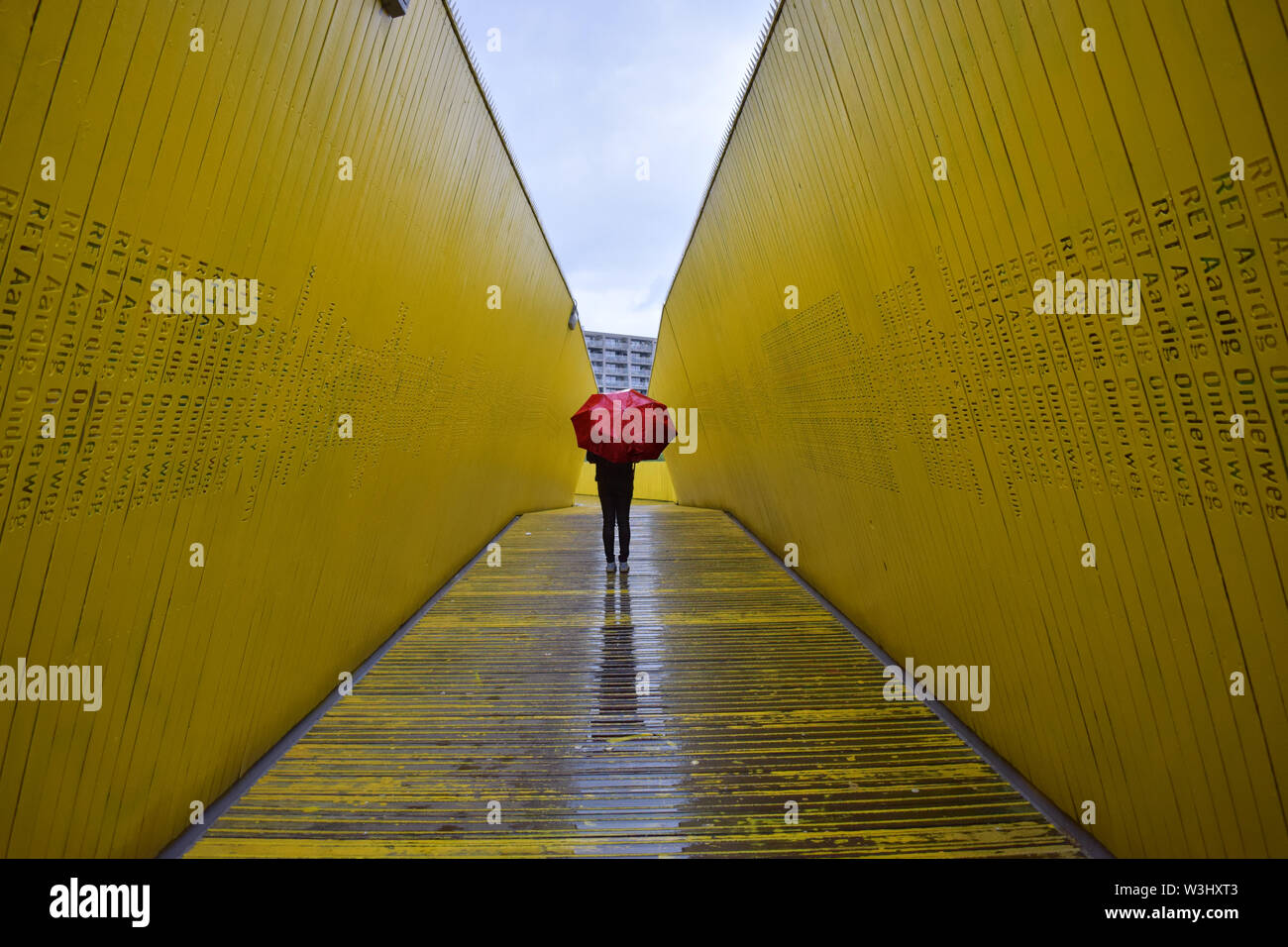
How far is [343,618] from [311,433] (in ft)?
3.81

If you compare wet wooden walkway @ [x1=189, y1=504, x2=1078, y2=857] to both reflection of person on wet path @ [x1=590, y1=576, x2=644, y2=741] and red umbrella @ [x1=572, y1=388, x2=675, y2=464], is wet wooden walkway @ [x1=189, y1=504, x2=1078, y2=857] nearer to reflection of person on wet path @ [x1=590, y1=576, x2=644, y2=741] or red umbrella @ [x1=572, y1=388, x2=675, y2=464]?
reflection of person on wet path @ [x1=590, y1=576, x2=644, y2=741]

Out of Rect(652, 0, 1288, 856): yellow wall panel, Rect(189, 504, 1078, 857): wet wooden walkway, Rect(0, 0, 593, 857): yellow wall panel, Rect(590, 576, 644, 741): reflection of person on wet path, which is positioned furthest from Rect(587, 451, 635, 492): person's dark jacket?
Rect(652, 0, 1288, 856): yellow wall panel

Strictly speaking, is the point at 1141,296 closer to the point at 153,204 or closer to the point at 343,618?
the point at 153,204

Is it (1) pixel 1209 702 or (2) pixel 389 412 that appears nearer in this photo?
(1) pixel 1209 702

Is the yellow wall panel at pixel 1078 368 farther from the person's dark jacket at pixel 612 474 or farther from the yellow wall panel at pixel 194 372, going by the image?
the person's dark jacket at pixel 612 474

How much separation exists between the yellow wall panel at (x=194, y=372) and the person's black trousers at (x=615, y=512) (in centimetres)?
250

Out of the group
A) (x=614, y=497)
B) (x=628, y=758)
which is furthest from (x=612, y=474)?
(x=628, y=758)

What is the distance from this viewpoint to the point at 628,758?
2787mm

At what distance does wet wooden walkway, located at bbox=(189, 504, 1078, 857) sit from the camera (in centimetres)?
224

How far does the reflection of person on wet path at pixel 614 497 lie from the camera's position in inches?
243

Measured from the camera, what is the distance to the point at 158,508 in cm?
203

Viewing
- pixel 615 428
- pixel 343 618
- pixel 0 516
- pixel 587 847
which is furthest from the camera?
pixel 615 428

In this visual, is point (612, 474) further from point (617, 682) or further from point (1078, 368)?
point (1078, 368)
